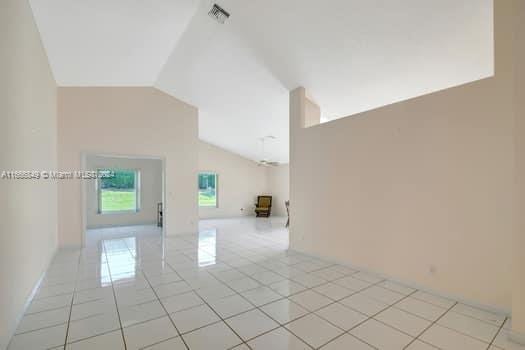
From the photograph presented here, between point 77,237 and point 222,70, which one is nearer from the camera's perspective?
point 222,70

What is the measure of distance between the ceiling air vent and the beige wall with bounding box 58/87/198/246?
3.04 metres

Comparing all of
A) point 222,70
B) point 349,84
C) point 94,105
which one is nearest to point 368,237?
point 349,84

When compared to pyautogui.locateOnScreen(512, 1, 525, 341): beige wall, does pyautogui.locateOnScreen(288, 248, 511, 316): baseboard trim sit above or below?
below

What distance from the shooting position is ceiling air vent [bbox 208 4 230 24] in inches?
119

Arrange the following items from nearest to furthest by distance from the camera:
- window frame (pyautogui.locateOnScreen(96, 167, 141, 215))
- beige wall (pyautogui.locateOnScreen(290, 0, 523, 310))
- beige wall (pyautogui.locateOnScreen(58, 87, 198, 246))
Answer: beige wall (pyautogui.locateOnScreen(290, 0, 523, 310)) → beige wall (pyautogui.locateOnScreen(58, 87, 198, 246)) → window frame (pyautogui.locateOnScreen(96, 167, 141, 215))

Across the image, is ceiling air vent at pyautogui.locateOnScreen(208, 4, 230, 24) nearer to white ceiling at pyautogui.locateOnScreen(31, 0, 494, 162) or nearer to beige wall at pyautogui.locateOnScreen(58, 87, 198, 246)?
white ceiling at pyautogui.locateOnScreen(31, 0, 494, 162)

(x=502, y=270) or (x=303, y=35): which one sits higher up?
(x=303, y=35)

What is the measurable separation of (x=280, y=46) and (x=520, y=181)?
2980mm

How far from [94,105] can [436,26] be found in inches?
229

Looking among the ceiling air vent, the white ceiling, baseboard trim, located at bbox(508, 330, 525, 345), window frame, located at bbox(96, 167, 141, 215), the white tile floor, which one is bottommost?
the white tile floor

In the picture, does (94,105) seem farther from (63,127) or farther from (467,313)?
(467,313)

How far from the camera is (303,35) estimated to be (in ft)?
10.2

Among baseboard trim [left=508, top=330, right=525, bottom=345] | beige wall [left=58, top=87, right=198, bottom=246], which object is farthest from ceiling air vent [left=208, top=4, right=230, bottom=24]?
baseboard trim [left=508, top=330, right=525, bottom=345]

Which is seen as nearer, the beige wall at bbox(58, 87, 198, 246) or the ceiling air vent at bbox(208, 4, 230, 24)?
the ceiling air vent at bbox(208, 4, 230, 24)
